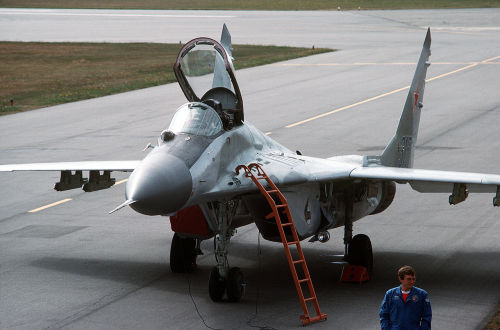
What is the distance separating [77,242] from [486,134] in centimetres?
1793

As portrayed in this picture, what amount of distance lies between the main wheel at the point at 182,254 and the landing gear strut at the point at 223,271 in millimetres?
1731

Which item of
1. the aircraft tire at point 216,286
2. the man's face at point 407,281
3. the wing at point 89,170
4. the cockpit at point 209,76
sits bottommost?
the aircraft tire at point 216,286

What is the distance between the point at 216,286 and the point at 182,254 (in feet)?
6.37

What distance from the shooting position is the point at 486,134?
3247cm

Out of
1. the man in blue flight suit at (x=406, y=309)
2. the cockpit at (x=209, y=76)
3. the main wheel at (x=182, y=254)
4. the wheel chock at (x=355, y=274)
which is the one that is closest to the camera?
the man in blue flight suit at (x=406, y=309)

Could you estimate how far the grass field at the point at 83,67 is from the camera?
146 feet

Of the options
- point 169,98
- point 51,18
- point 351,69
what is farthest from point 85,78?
point 51,18

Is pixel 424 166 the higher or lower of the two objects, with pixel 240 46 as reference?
lower

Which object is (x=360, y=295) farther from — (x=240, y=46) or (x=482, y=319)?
(x=240, y=46)

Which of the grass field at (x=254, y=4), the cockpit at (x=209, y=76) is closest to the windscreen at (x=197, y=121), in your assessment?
the cockpit at (x=209, y=76)

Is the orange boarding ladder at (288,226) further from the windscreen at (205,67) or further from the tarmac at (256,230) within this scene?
the windscreen at (205,67)

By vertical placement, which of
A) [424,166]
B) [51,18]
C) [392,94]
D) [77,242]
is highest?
[51,18]

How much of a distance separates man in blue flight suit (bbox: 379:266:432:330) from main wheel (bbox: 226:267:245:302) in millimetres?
4497

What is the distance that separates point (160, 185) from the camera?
13.3 m
